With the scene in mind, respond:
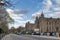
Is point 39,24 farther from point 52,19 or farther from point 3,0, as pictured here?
point 3,0

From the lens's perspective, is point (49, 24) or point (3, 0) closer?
point (3, 0)

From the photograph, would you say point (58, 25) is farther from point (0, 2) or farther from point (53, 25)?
point (0, 2)

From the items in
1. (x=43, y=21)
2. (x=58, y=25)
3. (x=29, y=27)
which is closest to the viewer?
(x=58, y=25)

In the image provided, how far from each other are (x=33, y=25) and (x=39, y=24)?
4980mm

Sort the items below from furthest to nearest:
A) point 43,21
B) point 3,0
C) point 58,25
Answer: point 43,21 < point 58,25 < point 3,0

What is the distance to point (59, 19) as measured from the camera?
86062 millimetres

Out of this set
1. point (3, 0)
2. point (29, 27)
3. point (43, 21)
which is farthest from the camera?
point (29, 27)

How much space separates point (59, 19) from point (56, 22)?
2.17 metres

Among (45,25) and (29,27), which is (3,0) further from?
(29,27)

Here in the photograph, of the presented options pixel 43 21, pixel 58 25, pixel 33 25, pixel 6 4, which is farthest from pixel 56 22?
pixel 6 4

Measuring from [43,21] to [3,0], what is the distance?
3339 inches

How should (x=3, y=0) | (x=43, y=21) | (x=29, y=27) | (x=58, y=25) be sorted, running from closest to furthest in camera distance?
1. (x=3, y=0)
2. (x=58, y=25)
3. (x=43, y=21)
4. (x=29, y=27)

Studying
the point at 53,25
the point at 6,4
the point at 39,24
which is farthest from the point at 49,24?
the point at 6,4

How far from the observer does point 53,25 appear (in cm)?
8800
